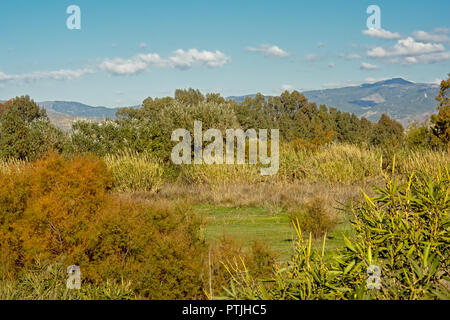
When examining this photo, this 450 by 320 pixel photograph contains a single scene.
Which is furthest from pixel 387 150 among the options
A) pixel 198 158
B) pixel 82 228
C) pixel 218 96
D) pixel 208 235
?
pixel 218 96

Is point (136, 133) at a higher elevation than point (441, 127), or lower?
lower

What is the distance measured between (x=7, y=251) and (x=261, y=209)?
25.6 ft

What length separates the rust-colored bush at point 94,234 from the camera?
5.65 m

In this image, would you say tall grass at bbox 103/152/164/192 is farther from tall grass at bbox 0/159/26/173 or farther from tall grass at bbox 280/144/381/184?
tall grass at bbox 280/144/381/184

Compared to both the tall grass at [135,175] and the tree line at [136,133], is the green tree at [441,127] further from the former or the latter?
the tall grass at [135,175]

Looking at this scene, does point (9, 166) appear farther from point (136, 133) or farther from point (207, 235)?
point (136, 133)

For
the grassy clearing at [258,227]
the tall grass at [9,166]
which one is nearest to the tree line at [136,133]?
the tall grass at [9,166]

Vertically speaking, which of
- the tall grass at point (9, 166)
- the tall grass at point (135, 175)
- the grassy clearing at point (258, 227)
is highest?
the tall grass at point (9, 166)

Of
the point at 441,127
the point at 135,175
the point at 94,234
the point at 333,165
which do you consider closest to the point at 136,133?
the point at 135,175

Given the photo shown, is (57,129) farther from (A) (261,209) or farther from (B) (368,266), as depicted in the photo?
(B) (368,266)

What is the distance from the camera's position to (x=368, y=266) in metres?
3.07

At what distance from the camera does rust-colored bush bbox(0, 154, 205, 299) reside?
18.5ft

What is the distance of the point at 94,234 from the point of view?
20.1ft

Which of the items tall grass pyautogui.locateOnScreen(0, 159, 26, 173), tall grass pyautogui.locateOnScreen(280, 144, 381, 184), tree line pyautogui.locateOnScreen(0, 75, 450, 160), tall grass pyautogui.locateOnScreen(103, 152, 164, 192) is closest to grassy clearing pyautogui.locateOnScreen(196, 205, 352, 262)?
tall grass pyautogui.locateOnScreen(103, 152, 164, 192)
